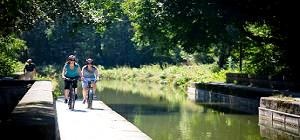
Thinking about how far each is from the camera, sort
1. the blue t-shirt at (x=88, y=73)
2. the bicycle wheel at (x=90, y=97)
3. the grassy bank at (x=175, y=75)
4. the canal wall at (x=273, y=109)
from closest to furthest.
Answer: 1. the canal wall at (x=273, y=109)
2. the bicycle wheel at (x=90, y=97)
3. the blue t-shirt at (x=88, y=73)
4. the grassy bank at (x=175, y=75)

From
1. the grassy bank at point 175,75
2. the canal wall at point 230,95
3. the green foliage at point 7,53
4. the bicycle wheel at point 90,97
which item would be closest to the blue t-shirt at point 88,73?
the bicycle wheel at point 90,97

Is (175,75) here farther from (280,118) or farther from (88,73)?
(280,118)

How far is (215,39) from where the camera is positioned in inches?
1428

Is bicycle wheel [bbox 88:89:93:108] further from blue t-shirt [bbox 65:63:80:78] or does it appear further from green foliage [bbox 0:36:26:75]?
green foliage [bbox 0:36:26:75]

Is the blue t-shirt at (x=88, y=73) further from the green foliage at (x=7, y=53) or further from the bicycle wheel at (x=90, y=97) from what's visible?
the green foliage at (x=7, y=53)

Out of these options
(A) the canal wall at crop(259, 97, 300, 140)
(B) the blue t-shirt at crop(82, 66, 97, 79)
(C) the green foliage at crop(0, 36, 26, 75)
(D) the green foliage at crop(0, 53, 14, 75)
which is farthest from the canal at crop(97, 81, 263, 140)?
Result: (C) the green foliage at crop(0, 36, 26, 75)

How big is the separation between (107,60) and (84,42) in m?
5.64

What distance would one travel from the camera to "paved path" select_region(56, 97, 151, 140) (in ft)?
42.5

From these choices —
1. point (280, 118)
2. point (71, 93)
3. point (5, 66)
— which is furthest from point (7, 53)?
A: point (280, 118)

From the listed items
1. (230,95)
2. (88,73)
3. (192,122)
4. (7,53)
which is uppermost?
(7,53)

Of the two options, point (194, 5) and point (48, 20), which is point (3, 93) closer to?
point (48, 20)

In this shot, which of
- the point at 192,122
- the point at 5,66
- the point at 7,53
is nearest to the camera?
the point at 192,122

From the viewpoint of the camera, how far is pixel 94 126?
14.7 metres

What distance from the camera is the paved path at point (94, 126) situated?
13.0 meters
